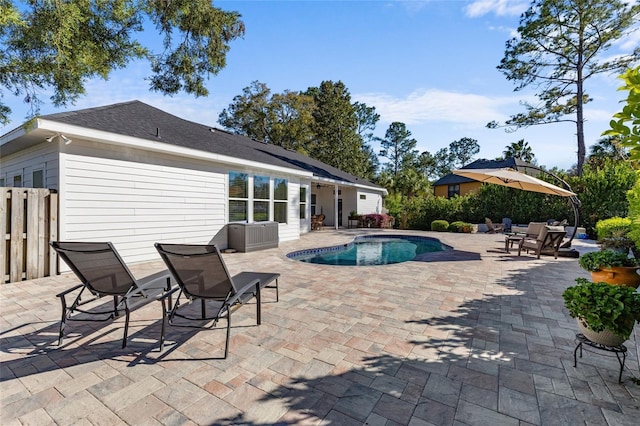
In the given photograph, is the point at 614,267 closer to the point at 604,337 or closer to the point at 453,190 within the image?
the point at 604,337

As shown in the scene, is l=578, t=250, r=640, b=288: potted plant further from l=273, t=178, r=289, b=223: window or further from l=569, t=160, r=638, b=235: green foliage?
l=569, t=160, r=638, b=235: green foliage

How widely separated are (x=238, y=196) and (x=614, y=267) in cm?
969

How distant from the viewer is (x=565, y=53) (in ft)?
58.9

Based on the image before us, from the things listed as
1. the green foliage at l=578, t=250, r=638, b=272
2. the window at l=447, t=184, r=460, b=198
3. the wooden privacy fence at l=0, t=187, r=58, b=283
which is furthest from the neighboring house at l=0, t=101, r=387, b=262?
the window at l=447, t=184, r=460, b=198

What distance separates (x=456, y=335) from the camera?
11.6ft

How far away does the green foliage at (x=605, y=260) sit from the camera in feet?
15.5

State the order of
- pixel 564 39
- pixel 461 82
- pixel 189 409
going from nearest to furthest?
pixel 189 409 < pixel 461 82 < pixel 564 39

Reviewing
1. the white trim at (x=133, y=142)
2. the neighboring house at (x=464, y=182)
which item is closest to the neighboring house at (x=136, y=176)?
the white trim at (x=133, y=142)

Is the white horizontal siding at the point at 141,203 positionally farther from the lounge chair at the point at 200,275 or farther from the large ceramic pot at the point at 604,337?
the large ceramic pot at the point at 604,337

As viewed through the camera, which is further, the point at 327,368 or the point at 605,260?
the point at 605,260

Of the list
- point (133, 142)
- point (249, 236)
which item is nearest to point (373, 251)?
point (249, 236)

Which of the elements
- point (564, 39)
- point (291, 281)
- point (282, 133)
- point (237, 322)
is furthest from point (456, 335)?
point (282, 133)

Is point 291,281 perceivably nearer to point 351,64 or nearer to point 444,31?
point 444,31

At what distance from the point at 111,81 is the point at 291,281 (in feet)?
20.7
